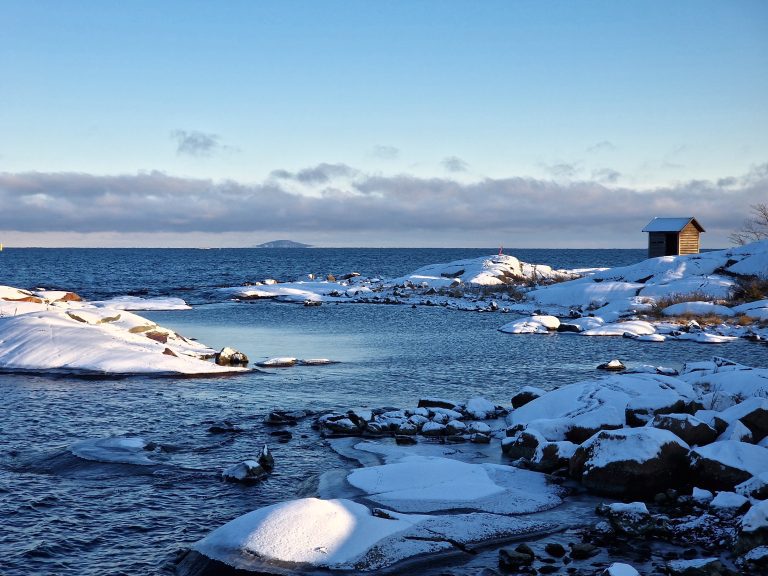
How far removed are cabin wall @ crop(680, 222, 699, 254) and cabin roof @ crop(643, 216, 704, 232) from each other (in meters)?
0.37

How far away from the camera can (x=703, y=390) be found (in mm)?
17828

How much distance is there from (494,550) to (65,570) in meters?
5.31

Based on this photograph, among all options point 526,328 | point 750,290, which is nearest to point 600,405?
point 526,328

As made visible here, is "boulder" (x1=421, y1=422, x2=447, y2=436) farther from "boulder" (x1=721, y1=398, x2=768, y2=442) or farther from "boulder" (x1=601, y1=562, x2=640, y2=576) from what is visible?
"boulder" (x1=601, y1=562, x2=640, y2=576)

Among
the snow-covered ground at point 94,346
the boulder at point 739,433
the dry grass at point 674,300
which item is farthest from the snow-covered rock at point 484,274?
the boulder at point 739,433

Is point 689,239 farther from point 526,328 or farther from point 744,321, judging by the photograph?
point 526,328

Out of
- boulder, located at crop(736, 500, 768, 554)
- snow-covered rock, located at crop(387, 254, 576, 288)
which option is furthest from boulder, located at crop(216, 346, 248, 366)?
snow-covered rock, located at crop(387, 254, 576, 288)

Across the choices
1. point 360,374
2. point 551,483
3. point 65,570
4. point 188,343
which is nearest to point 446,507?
point 551,483

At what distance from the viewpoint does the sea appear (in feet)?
32.6

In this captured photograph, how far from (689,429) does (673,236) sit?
49624mm

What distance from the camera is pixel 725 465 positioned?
39.3ft

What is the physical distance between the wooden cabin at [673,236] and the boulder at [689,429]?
4878 cm

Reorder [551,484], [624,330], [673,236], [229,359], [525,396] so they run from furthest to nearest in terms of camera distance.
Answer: [673,236] → [624,330] → [229,359] → [525,396] → [551,484]

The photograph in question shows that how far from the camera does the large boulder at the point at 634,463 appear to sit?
1199 centimetres
